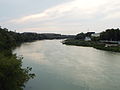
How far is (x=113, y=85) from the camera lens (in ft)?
39.3

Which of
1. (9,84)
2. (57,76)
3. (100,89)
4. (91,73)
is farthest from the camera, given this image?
(91,73)

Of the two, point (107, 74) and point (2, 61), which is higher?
point (2, 61)

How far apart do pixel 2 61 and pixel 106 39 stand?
126ft

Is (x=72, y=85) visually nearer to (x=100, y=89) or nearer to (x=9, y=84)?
(x=100, y=89)

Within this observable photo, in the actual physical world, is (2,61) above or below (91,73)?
above

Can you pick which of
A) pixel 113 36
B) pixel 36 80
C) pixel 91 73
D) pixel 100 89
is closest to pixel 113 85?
pixel 100 89

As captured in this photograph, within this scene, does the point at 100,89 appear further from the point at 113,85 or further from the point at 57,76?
the point at 57,76

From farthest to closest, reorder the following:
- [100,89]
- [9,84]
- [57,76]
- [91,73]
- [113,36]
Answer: [113,36], [91,73], [57,76], [100,89], [9,84]

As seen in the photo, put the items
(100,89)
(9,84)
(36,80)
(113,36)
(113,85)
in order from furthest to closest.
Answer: (113,36)
(36,80)
(113,85)
(100,89)
(9,84)

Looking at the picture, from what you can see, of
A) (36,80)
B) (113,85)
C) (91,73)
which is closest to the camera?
(113,85)

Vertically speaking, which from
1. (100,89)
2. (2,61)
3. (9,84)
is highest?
(2,61)

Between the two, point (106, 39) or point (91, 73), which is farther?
point (106, 39)

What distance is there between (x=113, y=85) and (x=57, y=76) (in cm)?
371

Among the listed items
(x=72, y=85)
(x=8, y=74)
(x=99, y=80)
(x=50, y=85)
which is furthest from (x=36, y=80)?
(x=8, y=74)
